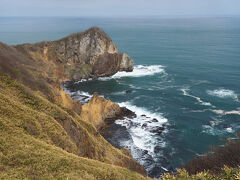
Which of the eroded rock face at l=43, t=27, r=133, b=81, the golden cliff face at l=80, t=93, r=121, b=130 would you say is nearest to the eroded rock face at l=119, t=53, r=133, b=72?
the eroded rock face at l=43, t=27, r=133, b=81

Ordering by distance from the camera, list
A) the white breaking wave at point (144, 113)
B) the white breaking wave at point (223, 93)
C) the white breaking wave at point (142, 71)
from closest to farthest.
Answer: the white breaking wave at point (144, 113) < the white breaking wave at point (223, 93) < the white breaking wave at point (142, 71)

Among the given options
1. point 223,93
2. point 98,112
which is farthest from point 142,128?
point 223,93

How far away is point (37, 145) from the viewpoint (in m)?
17.8

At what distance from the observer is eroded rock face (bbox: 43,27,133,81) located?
3504 inches

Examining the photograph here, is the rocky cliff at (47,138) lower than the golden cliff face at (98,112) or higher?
higher

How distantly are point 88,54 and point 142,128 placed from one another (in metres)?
53.2

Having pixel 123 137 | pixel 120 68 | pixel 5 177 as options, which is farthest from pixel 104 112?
pixel 120 68

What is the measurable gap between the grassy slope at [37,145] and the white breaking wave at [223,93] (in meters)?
52.6

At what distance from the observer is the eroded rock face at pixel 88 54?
89.0 m

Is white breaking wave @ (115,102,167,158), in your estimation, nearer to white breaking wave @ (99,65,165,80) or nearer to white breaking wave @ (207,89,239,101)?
white breaking wave @ (207,89,239,101)

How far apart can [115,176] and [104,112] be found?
1276 inches

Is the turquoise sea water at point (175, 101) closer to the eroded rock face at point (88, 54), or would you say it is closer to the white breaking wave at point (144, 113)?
the white breaking wave at point (144, 113)

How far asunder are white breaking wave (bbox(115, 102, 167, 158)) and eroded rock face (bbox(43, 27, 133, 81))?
115 ft

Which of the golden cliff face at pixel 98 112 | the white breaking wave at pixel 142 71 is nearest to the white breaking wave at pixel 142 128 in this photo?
the golden cliff face at pixel 98 112
